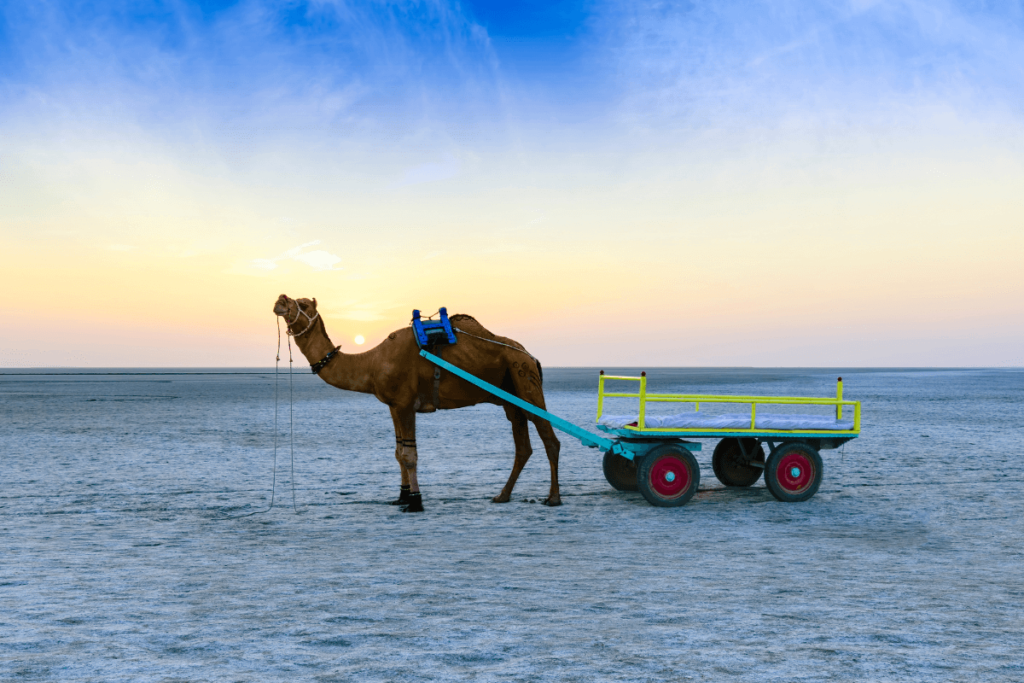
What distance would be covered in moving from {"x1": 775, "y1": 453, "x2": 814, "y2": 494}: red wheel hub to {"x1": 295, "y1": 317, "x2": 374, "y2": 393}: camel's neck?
17.6 feet

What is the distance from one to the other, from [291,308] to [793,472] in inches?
265

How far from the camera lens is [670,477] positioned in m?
9.52

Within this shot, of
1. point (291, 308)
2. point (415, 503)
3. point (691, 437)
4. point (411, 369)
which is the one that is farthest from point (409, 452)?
point (691, 437)

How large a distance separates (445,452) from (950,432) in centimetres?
1506

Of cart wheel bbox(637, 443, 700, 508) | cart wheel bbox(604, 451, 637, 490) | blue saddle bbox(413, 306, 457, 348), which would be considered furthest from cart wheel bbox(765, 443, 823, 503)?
blue saddle bbox(413, 306, 457, 348)

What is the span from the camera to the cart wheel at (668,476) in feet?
30.7

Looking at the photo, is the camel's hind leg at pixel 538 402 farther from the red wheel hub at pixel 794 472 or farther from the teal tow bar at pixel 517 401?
the red wheel hub at pixel 794 472

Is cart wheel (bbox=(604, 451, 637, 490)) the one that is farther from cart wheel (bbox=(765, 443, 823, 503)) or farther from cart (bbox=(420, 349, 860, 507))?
cart wheel (bbox=(765, 443, 823, 503))

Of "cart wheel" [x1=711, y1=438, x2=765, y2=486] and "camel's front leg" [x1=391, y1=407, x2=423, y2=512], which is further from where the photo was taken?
"cart wheel" [x1=711, y1=438, x2=765, y2=486]

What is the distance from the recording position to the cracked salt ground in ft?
15.0

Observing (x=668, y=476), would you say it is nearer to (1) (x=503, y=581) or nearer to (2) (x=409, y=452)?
(2) (x=409, y=452)

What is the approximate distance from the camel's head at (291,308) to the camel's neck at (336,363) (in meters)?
0.18

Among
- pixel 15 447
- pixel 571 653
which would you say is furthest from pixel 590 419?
pixel 571 653

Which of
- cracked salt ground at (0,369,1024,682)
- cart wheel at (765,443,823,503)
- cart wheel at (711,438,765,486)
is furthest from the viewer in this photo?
cart wheel at (711,438,765,486)
